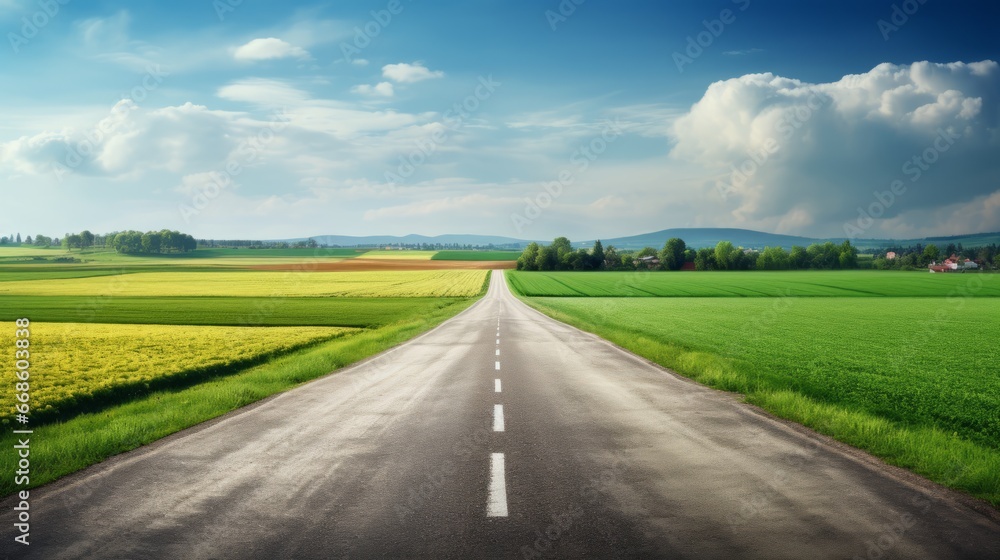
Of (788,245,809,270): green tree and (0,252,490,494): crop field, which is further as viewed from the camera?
(788,245,809,270): green tree

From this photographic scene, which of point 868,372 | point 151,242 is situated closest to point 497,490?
point 868,372

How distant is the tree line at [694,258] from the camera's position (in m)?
146

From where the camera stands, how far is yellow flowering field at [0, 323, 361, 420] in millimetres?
13938

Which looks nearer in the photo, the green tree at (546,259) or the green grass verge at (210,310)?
the green grass verge at (210,310)

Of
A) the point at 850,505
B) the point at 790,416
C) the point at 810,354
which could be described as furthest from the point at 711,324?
the point at 850,505

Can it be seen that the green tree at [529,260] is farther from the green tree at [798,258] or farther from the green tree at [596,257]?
the green tree at [798,258]

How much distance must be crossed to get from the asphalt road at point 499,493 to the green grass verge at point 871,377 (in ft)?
2.80

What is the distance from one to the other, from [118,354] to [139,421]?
A: 12447 mm

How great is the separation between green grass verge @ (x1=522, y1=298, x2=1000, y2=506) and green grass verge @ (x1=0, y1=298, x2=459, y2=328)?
16870 mm

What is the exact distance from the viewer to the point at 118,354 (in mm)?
20328

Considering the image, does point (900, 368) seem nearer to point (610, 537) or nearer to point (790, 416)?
point (790, 416)

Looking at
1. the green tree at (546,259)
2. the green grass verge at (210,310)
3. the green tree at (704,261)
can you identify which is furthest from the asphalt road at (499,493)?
the green tree at (704,261)

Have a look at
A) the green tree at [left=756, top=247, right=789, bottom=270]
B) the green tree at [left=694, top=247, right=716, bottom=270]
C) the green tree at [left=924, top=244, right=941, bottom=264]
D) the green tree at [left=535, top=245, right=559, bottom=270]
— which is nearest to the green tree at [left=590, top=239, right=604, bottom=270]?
the green tree at [left=535, top=245, right=559, bottom=270]

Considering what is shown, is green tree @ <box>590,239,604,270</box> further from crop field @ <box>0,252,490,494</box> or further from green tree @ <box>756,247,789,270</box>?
crop field @ <box>0,252,490,494</box>
